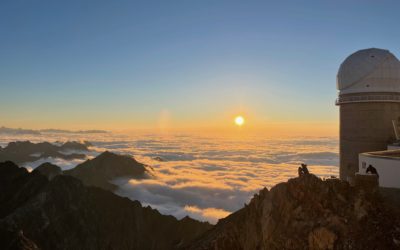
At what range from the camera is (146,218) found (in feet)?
333

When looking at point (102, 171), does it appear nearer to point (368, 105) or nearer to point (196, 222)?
point (196, 222)

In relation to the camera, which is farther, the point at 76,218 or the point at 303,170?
the point at 76,218

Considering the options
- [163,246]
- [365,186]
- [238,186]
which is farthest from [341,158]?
[238,186]

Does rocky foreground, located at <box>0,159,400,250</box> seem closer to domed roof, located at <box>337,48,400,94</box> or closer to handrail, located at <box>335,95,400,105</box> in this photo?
handrail, located at <box>335,95,400,105</box>

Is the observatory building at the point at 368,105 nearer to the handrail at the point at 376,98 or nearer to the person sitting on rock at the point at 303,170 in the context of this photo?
the handrail at the point at 376,98

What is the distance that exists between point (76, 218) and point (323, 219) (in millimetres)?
78975

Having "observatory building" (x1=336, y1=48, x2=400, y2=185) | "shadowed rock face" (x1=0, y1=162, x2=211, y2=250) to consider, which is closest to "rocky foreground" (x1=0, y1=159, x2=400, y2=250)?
"shadowed rock face" (x1=0, y1=162, x2=211, y2=250)

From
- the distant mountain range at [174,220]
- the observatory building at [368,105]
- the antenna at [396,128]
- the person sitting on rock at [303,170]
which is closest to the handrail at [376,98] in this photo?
the observatory building at [368,105]

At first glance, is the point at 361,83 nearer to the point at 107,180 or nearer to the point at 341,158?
the point at 341,158

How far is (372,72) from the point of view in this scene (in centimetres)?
3994

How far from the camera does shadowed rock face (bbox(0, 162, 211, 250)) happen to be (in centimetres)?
7088

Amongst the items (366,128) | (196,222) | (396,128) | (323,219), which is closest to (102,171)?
(196,222)

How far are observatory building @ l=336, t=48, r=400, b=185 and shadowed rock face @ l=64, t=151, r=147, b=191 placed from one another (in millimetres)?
145753

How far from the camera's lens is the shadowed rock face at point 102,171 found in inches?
6722
